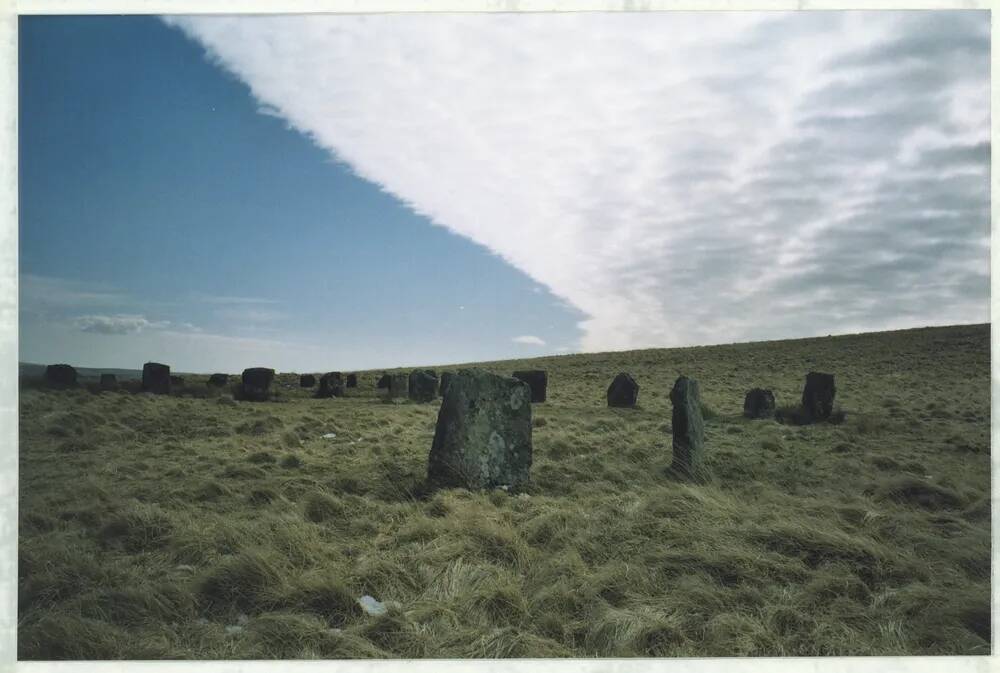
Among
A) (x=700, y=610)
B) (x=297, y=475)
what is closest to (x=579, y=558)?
(x=700, y=610)

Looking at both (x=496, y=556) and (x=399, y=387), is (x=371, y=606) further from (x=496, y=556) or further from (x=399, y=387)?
(x=399, y=387)

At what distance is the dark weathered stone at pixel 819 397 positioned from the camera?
1368cm

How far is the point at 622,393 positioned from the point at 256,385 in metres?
10.6

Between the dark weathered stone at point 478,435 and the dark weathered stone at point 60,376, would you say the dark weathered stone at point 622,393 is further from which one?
the dark weathered stone at point 60,376

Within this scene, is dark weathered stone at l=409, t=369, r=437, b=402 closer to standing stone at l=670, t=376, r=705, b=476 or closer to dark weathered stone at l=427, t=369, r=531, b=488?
standing stone at l=670, t=376, r=705, b=476

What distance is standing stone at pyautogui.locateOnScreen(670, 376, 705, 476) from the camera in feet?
25.1

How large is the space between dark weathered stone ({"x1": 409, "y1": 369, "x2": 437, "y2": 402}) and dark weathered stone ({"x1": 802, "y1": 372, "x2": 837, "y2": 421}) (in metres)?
10.5

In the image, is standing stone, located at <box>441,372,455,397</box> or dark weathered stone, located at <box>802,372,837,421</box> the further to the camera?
dark weathered stone, located at <box>802,372,837,421</box>

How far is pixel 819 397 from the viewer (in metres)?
13.8

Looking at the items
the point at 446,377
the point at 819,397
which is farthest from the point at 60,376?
the point at 819,397

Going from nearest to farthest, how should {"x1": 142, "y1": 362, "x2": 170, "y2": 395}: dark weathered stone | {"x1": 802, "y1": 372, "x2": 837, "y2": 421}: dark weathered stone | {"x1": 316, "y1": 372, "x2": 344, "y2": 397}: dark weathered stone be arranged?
{"x1": 802, "y1": 372, "x2": 837, "y2": 421}: dark weathered stone, {"x1": 142, "y1": 362, "x2": 170, "y2": 395}: dark weathered stone, {"x1": 316, "y1": 372, "x2": 344, "y2": 397}: dark weathered stone

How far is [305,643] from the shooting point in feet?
11.6

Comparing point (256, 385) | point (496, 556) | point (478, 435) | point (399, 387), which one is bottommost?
point (496, 556)

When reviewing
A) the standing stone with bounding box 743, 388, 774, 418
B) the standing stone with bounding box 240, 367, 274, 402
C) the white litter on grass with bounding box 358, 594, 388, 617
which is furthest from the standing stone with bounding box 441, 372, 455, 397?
the standing stone with bounding box 743, 388, 774, 418
